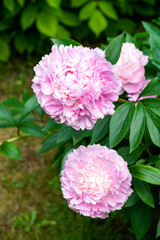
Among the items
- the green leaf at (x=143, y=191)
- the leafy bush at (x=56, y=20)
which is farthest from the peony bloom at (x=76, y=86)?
the leafy bush at (x=56, y=20)

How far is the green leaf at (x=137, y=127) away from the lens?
3.43ft

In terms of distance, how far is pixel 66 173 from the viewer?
1010 mm

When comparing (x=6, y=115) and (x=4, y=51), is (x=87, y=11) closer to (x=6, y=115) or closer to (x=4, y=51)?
(x=4, y=51)

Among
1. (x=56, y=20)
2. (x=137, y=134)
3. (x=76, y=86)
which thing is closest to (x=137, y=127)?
(x=137, y=134)

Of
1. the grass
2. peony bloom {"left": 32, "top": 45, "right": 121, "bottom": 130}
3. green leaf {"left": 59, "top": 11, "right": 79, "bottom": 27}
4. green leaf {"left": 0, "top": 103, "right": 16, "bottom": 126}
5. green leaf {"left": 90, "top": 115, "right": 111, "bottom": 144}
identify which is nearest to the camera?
peony bloom {"left": 32, "top": 45, "right": 121, "bottom": 130}

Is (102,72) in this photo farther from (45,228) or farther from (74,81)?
(45,228)

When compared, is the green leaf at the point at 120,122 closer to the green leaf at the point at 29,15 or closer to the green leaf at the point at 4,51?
the green leaf at the point at 29,15

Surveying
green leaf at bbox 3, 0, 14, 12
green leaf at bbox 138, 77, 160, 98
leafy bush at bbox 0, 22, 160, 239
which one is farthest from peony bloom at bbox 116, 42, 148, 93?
green leaf at bbox 3, 0, 14, 12

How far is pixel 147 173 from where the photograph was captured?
1.03 meters

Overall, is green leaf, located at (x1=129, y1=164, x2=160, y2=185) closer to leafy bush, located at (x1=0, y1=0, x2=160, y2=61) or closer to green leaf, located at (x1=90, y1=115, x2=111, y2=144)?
green leaf, located at (x1=90, y1=115, x2=111, y2=144)

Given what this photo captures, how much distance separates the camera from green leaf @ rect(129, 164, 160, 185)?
1018 mm

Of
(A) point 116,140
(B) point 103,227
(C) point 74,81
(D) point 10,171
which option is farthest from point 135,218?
(D) point 10,171

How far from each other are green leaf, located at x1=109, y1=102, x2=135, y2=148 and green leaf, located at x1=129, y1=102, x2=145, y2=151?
0.6 inches

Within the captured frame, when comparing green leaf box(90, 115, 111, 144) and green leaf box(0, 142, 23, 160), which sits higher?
green leaf box(90, 115, 111, 144)
